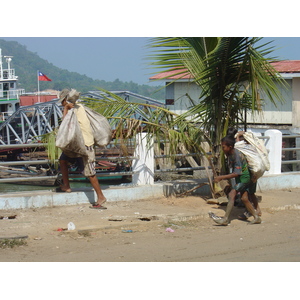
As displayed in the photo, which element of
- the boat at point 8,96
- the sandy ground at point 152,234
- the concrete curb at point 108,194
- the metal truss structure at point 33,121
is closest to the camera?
the sandy ground at point 152,234

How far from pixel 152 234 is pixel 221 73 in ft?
9.98

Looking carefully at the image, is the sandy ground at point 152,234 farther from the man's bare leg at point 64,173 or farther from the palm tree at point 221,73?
the palm tree at point 221,73

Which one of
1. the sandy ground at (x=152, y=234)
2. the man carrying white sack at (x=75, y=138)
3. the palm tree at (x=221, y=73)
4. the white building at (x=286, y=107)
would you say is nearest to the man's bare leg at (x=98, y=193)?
the man carrying white sack at (x=75, y=138)

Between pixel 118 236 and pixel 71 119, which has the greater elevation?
pixel 71 119

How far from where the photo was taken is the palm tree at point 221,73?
26.1 ft

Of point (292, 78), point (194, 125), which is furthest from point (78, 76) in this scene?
point (194, 125)

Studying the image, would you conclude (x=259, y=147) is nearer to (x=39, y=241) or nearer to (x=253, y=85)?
(x=253, y=85)

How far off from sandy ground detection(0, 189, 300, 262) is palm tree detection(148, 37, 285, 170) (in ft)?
5.04

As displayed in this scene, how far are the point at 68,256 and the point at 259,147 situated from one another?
3.61 meters

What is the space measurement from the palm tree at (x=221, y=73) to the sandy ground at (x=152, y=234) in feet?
5.04

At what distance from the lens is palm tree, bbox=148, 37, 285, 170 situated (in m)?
7.96

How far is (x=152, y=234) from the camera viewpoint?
7.05 meters

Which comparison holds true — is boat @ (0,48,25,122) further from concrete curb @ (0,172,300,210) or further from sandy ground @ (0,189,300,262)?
sandy ground @ (0,189,300,262)

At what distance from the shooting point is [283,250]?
6266 millimetres
